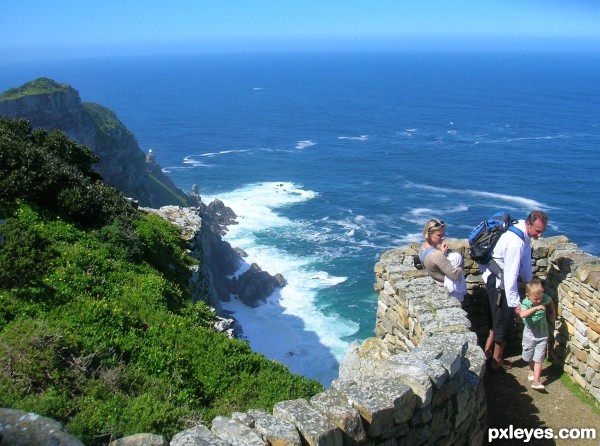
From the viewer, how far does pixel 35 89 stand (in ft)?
281

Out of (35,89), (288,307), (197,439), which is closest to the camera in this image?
(197,439)

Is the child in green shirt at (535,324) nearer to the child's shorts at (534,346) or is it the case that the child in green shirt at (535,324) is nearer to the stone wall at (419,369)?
the child's shorts at (534,346)

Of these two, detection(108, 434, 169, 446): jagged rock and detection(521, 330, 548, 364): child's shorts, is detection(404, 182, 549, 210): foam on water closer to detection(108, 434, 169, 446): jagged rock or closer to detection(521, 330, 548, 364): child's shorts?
detection(521, 330, 548, 364): child's shorts

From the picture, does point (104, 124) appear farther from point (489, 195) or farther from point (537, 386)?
point (537, 386)

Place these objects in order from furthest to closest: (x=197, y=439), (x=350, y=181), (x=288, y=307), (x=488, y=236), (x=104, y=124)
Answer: (x=104, y=124)
(x=350, y=181)
(x=288, y=307)
(x=488, y=236)
(x=197, y=439)

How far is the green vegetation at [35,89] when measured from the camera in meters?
83.1

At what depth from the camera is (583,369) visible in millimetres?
10164

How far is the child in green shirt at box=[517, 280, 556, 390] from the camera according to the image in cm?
961

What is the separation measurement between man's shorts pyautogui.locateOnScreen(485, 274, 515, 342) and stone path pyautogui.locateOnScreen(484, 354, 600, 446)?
0.84 m

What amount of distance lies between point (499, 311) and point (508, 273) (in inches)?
32.8

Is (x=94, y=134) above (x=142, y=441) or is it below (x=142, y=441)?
below

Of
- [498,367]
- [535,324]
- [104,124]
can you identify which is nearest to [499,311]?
[535,324]
